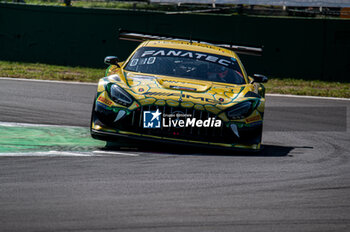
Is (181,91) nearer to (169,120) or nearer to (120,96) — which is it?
(169,120)

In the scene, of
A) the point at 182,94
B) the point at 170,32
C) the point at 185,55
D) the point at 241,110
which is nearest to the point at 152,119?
the point at 182,94

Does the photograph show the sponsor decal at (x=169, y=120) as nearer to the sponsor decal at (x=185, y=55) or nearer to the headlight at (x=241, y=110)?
Answer: the headlight at (x=241, y=110)

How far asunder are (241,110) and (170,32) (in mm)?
9489

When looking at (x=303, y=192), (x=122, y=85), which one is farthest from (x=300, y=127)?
(x=303, y=192)

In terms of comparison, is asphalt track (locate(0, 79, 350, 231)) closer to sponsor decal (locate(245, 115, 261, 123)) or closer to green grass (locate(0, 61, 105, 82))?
sponsor decal (locate(245, 115, 261, 123))

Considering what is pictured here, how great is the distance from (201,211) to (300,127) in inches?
209

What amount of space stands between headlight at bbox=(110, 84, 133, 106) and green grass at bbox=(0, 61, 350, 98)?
7.16 meters

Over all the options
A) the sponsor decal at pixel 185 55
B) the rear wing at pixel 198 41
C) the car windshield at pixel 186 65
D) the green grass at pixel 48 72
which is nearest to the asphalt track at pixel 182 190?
the car windshield at pixel 186 65

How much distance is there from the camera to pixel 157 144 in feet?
23.3

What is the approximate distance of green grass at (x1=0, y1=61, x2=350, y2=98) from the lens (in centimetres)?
1372

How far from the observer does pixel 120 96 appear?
21.8ft

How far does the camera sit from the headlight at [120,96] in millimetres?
6559

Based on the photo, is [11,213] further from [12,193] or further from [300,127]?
[300,127]

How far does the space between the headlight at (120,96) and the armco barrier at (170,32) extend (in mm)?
9181
